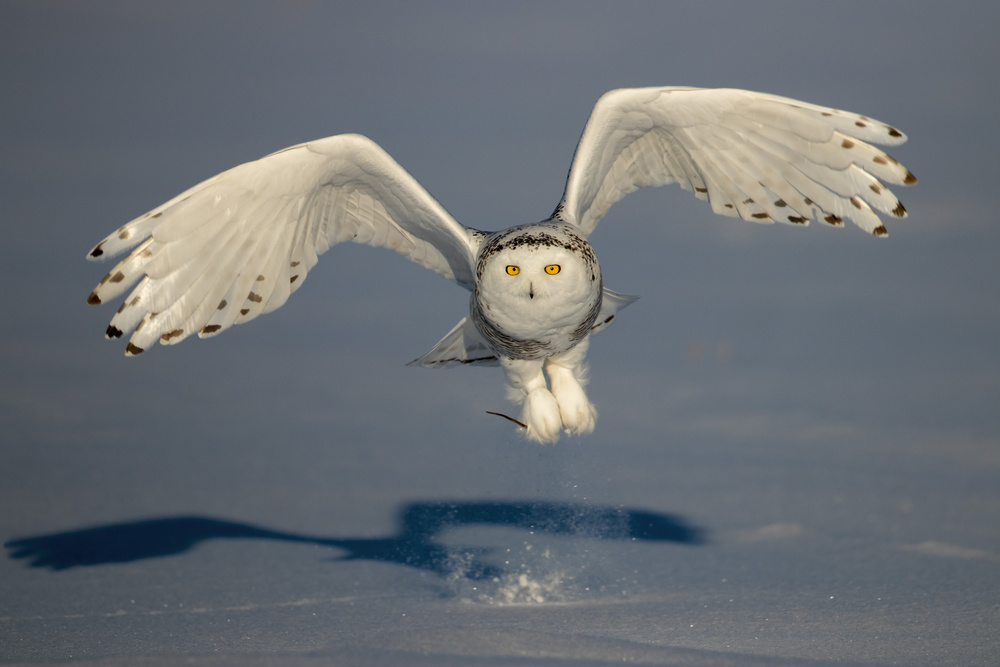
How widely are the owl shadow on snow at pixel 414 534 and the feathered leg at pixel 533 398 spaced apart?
2.78m

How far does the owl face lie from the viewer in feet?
16.3

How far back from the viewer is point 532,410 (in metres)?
5.75

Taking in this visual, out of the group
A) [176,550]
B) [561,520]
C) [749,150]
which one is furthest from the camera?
[176,550]

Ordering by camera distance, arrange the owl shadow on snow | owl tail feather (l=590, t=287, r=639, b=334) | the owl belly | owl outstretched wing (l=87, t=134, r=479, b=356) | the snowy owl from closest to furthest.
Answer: owl outstretched wing (l=87, t=134, r=479, b=356)
the snowy owl
the owl belly
owl tail feather (l=590, t=287, r=639, b=334)
the owl shadow on snow

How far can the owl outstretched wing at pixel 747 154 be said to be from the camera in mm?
5137

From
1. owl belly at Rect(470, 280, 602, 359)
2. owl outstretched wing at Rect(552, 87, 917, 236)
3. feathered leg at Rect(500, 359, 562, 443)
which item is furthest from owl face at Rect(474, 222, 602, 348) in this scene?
owl outstretched wing at Rect(552, 87, 917, 236)

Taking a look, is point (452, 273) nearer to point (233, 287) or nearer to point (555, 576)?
point (233, 287)

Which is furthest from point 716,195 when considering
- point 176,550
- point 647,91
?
point 176,550

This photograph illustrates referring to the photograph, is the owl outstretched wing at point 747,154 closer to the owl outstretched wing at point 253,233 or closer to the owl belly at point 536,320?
the owl belly at point 536,320

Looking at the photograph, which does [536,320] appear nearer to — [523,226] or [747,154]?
[523,226]

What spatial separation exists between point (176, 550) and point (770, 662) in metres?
6.28

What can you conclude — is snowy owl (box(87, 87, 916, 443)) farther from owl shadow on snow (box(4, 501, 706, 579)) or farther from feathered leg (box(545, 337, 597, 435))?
owl shadow on snow (box(4, 501, 706, 579))

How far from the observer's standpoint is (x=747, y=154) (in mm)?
5684

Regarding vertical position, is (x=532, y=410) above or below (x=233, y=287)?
below
